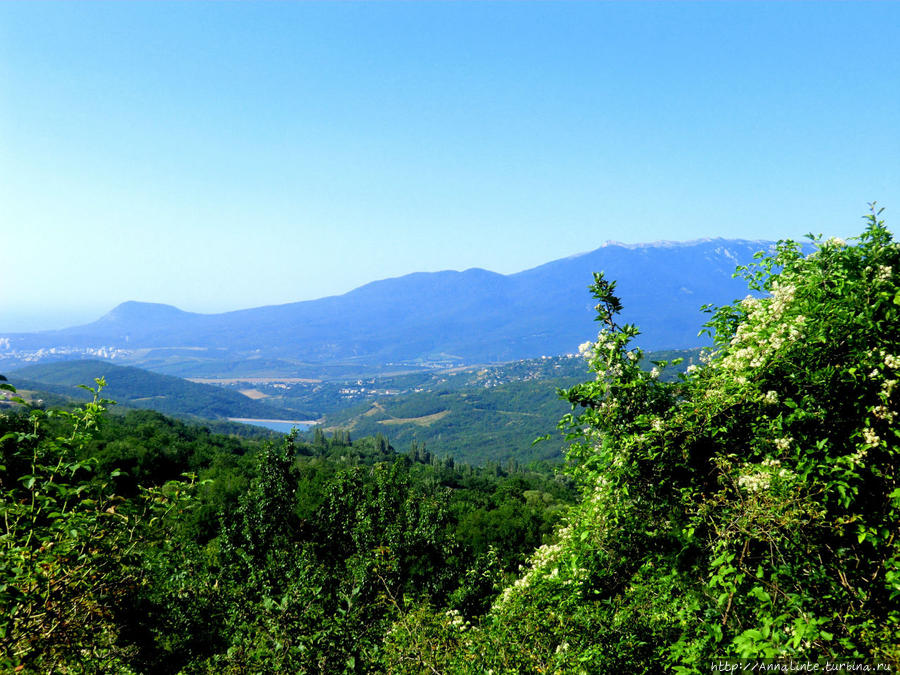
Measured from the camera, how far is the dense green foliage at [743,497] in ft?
14.3

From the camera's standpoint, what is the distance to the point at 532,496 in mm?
66625

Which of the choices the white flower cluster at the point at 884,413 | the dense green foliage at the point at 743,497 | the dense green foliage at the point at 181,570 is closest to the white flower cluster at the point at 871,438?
the dense green foliage at the point at 743,497

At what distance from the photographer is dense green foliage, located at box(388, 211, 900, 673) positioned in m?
4.36

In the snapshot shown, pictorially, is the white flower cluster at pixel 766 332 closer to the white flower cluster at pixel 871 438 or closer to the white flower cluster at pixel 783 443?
the white flower cluster at pixel 783 443

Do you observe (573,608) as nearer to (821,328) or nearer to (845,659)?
(845,659)

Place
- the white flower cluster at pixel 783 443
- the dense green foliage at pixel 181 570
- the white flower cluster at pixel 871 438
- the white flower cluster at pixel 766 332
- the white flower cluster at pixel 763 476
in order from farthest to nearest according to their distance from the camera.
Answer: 1. the white flower cluster at pixel 766 332
2. the white flower cluster at pixel 783 443
3. the white flower cluster at pixel 763 476
4. the white flower cluster at pixel 871 438
5. the dense green foliage at pixel 181 570

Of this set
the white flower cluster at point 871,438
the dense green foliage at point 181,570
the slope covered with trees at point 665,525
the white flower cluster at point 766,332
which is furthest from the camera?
the white flower cluster at point 766,332

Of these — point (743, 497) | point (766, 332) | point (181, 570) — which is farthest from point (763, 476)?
point (181, 570)

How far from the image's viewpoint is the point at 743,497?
4.92 meters

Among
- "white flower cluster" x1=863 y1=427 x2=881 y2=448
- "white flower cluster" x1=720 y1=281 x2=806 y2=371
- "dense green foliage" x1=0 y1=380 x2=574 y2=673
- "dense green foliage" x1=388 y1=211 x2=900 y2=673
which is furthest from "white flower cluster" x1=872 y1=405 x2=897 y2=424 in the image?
"dense green foliage" x1=0 y1=380 x2=574 y2=673

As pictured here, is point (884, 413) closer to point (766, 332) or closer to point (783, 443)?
point (783, 443)

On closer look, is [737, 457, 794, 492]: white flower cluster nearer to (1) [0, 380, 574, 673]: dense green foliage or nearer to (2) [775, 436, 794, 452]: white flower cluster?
(2) [775, 436, 794, 452]: white flower cluster

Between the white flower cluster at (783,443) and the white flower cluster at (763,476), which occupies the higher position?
the white flower cluster at (783,443)

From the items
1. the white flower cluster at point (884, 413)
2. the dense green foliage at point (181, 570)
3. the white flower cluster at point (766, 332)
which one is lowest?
the dense green foliage at point (181, 570)
